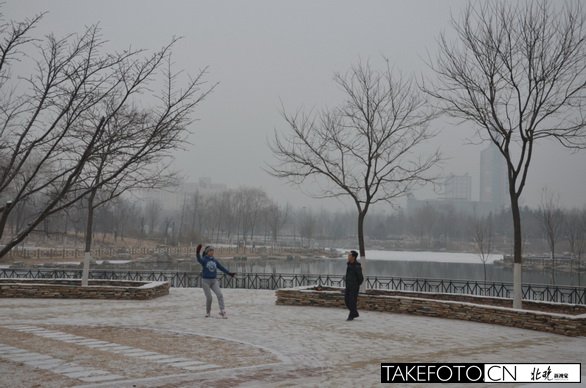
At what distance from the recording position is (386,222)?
146 m

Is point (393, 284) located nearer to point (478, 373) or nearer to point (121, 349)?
point (478, 373)

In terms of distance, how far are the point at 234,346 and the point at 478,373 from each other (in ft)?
13.2

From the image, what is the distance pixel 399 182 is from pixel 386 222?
129 meters

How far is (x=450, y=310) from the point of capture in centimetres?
1377

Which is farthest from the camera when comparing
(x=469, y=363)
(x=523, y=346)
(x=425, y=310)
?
(x=425, y=310)

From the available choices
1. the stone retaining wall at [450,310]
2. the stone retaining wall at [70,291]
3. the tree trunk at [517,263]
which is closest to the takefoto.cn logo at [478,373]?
the stone retaining wall at [450,310]

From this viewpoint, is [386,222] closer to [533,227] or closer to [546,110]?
[533,227]

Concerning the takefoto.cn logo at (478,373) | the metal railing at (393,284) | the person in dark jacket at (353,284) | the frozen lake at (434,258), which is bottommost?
the frozen lake at (434,258)

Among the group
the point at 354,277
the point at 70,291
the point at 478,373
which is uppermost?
the point at 354,277

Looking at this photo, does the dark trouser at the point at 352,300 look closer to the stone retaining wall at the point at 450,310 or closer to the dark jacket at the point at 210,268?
the stone retaining wall at the point at 450,310

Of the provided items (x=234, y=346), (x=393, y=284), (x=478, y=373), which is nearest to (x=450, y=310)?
(x=478, y=373)

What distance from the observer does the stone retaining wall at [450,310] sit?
11523mm

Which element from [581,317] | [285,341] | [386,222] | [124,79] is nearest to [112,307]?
[285,341]

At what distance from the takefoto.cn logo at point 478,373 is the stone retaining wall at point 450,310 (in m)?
4.59
